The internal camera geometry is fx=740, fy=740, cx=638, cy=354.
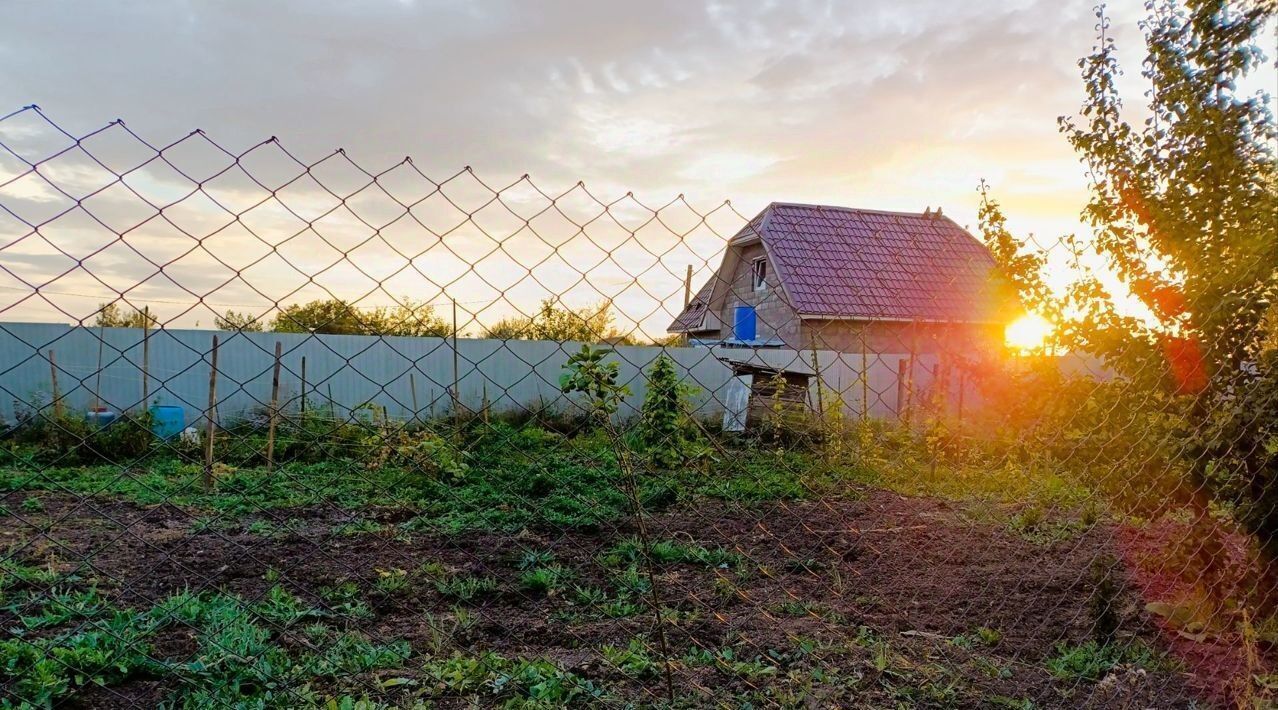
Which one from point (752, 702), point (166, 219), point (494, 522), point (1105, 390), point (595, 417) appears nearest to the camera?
point (166, 219)

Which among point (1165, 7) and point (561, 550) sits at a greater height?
point (1165, 7)

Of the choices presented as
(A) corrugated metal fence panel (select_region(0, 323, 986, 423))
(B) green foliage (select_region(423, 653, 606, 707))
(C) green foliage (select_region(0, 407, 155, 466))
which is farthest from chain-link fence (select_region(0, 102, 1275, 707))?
(A) corrugated metal fence panel (select_region(0, 323, 986, 423))

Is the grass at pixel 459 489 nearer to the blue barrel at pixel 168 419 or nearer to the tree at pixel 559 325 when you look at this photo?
the blue barrel at pixel 168 419

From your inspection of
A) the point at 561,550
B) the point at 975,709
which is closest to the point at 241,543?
the point at 561,550

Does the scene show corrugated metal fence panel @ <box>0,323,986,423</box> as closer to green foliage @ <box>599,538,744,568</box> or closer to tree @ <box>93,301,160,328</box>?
green foliage @ <box>599,538,744,568</box>

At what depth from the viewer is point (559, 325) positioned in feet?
6.40

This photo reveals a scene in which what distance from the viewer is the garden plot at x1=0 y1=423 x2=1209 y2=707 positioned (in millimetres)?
2201

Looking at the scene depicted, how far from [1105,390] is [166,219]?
9.28ft

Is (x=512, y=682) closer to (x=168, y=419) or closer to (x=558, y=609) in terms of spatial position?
(x=558, y=609)

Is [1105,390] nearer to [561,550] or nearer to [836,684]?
Answer: [836,684]

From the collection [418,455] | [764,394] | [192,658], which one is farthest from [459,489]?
[764,394]

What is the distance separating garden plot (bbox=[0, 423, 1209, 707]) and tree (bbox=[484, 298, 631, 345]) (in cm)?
32

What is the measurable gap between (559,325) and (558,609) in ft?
5.07

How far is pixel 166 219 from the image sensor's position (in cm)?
128
